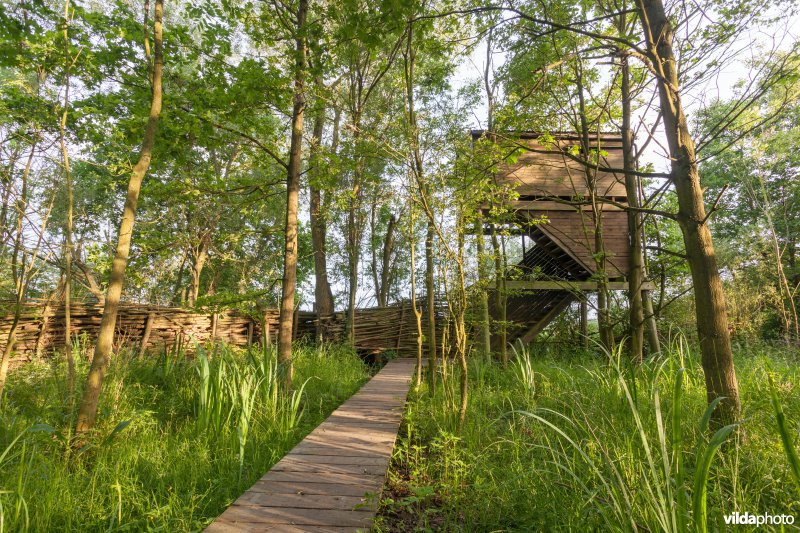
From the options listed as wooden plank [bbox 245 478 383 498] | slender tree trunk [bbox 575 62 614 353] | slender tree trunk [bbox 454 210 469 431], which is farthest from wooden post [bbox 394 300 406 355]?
wooden plank [bbox 245 478 383 498]

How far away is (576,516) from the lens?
1873 mm

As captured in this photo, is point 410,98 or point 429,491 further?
point 410,98

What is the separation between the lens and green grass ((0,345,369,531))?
2.15 meters

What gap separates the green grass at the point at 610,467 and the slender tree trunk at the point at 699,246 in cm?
19

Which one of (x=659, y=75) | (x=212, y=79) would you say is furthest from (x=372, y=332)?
(x=659, y=75)

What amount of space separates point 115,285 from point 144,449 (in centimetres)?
128

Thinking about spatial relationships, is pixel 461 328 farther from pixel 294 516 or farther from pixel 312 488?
pixel 294 516

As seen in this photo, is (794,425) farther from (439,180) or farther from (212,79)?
(212,79)

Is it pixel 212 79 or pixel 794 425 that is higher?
pixel 212 79

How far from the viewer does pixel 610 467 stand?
1576 millimetres

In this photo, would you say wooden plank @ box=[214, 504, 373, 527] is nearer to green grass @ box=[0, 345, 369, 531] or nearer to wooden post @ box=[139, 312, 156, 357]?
green grass @ box=[0, 345, 369, 531]

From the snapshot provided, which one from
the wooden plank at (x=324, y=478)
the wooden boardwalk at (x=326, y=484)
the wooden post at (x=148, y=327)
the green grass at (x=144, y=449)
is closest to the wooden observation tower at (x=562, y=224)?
the wooden boardwalk at (x=326, y=484)

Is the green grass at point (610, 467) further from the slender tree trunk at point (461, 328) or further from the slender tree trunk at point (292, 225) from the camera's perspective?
the slender tree trunk at point (292, 225)

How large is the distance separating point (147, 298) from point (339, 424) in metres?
10.3
